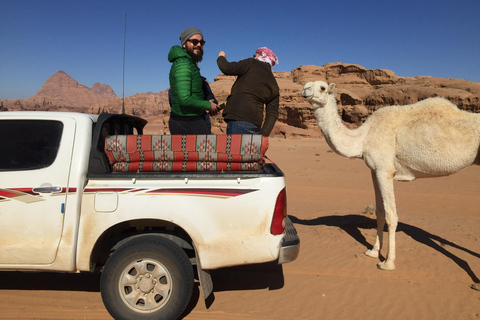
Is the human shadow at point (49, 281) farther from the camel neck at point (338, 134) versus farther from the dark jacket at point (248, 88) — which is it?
the camel neck at point (338, 134)

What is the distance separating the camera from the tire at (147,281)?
366 centimetres

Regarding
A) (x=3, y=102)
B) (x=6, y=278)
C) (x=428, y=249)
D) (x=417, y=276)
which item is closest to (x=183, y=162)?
(x=6, y=278)

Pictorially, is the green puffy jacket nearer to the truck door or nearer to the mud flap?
the truck door

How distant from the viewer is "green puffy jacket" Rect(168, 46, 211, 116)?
176 inches

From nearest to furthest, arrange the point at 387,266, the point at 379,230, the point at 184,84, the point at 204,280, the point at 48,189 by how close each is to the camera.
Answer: the point at 48,189 < the point at 204,280 < the point at 184,84 < the point at 387,266 < the point at 379,230

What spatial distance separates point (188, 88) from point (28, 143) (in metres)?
1.89

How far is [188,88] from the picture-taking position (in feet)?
14.9

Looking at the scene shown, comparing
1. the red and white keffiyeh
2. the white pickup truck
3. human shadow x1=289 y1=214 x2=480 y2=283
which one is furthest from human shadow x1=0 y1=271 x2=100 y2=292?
human shadow x1=289 y1=214 x2=480 y2=283

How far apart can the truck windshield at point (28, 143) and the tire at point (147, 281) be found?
4.18 ft

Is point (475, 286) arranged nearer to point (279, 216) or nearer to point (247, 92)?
point (279, 216)

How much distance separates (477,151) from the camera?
546 centimetres

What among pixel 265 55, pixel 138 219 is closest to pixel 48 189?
pixel 138 219

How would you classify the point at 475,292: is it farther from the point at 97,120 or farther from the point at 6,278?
the point at 6,278

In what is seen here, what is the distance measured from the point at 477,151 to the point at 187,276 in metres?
4.63
